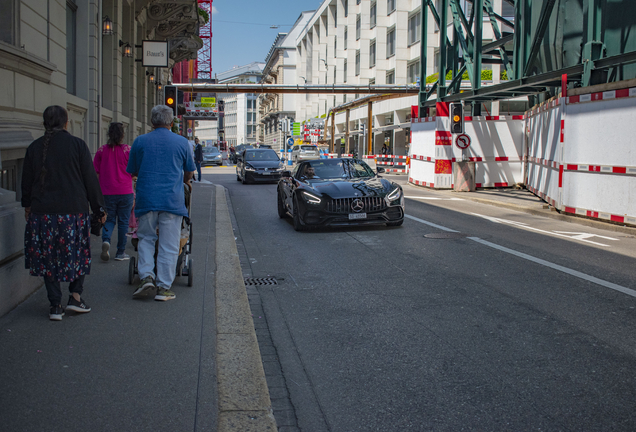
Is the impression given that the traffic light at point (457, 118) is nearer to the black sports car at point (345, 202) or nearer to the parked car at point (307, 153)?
the black sports car at point (345, 202)

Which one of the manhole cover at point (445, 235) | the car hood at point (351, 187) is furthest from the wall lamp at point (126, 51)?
the manhole cover at point (445, 235)

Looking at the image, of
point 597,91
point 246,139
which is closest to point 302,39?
point 246,139

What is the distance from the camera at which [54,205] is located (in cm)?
507

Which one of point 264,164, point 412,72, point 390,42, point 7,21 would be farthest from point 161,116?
point 390,42

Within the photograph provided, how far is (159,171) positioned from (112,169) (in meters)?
2.56

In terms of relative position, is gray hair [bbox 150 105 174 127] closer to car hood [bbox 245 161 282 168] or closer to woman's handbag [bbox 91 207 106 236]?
woman's handbag [bbox 91 207 106 236]

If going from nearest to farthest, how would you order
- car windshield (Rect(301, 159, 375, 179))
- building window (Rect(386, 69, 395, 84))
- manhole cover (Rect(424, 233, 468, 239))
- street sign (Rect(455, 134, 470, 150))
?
manhole cover (Rect(424, 233, 468, 239)), car windshield (Rect(301, 159, 375, 179)), street sign (Rect(455, 134, 470, 150)), building window (Rect(386, 69, 395, 84))

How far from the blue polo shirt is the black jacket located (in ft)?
2.54

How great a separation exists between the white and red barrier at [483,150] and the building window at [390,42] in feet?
106

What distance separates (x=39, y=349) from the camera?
4367 mm

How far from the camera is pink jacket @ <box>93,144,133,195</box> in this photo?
8.17 metres

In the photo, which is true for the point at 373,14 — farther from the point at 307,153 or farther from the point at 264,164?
the point at 264,164

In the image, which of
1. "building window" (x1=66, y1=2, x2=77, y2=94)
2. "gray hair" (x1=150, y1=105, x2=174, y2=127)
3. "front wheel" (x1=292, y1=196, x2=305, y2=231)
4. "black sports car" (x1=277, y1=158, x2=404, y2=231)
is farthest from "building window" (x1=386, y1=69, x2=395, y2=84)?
"gray hair" (x1=150, y1=105, x2=174, y2=127)

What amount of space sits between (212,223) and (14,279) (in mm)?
6621
